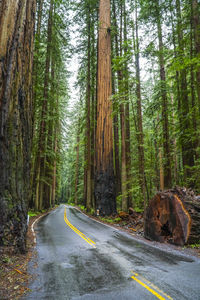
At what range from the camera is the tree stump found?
20.7ft

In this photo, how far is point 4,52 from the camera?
16.8 feet

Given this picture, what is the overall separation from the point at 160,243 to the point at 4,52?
7596mm

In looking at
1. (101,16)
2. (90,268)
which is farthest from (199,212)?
(101,16)

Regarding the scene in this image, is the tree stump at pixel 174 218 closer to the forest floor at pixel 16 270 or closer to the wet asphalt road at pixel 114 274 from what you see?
the forest floor at pixel 16 270

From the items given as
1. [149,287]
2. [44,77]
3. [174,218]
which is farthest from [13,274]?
[44,77]

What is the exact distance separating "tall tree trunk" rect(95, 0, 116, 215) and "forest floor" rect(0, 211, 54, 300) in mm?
9774

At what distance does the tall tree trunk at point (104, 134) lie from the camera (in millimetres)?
14906

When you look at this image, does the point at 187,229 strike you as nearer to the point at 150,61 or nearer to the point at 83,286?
the point at 83,286

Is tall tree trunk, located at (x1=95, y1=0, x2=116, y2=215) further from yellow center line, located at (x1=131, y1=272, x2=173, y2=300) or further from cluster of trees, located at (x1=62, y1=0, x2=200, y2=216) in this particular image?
yellow center line, located at (x1=131, y1=272, x2=173, y2=300)

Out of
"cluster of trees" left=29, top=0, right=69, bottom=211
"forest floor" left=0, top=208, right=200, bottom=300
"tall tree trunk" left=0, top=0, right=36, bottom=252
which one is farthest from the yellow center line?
"cluster of trees" left=29, top=0, right=69, bottom=211

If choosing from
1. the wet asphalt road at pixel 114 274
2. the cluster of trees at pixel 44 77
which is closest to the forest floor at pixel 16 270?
the wet asphalt road at pixel 114 274

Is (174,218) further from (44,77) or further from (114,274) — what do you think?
(44,77)

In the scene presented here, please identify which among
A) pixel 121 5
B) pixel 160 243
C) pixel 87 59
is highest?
pixel 121 5

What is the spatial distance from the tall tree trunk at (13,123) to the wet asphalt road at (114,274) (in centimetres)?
115
